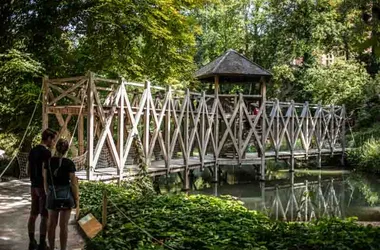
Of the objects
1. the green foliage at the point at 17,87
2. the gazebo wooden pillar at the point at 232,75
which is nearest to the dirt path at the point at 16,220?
the green foliage at the point at 17,87

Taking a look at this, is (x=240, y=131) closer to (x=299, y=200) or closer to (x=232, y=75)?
(x=232, y=75)

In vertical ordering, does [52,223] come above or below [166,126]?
below

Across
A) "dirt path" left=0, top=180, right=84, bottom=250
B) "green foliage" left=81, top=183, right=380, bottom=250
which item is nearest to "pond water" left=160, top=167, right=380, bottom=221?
"green foliage" left=81, top=183, right=380, bottom=250

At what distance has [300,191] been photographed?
1634cm

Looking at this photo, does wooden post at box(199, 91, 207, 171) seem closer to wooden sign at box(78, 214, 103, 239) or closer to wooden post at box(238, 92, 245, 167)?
wooden post at box(238, 92, 245, 167)

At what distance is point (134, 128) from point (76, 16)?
3521 millimetres

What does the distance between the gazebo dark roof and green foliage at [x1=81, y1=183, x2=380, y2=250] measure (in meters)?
9.98

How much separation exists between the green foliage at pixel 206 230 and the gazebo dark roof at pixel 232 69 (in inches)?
393

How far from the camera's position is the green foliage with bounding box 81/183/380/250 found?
539cm

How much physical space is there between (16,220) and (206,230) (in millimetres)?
3583

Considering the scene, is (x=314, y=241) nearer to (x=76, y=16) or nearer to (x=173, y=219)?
(x=173, y=219)

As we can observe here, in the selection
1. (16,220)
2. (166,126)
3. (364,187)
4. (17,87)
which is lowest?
(364,187)

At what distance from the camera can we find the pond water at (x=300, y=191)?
12.4 metres

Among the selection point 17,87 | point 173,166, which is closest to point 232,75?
point 173,166
